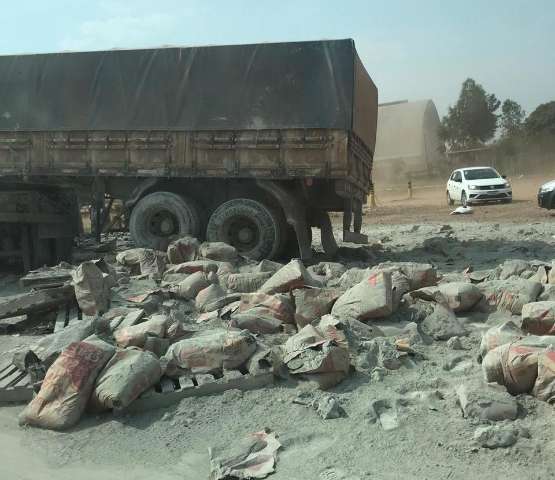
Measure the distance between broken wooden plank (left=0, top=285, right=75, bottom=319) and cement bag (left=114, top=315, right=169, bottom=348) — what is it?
5.16 ft

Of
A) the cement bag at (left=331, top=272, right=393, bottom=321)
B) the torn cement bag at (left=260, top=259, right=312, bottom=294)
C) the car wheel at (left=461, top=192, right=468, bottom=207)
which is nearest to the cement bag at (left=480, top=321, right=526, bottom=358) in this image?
the cement bag at (left=331, top=272, right=393, bottom=321)

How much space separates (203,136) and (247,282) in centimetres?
327

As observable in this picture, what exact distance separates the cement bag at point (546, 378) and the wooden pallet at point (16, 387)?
3.17 meters

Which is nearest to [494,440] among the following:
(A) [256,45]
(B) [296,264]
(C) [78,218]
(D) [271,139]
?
(B) [296,264]

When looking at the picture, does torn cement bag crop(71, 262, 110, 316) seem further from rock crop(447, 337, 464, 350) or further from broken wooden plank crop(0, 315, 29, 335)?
rock crop(447, 337, 464, 350)

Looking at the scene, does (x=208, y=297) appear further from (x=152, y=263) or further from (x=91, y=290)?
(x=152, y=263)

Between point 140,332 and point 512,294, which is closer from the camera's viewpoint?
point 140,332

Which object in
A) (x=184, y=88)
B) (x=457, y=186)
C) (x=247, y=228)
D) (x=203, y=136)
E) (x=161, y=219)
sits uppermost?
(x=184, y=88)

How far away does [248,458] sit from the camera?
3.28m

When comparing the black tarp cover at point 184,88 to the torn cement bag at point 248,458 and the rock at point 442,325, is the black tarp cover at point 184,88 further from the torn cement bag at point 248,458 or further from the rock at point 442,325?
the torn cement bag at point 248,458

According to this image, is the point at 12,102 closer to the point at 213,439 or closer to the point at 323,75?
the point at 323,75

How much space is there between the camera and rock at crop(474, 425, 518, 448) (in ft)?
10.3

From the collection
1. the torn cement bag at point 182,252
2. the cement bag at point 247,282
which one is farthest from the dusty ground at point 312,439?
the torn cement bag at point 182,252

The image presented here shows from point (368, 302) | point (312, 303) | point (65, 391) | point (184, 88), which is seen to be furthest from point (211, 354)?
point (184, 88)
